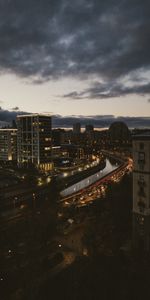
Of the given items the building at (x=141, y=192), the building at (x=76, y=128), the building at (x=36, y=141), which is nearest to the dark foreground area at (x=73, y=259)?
the building at (x=141, y=192)

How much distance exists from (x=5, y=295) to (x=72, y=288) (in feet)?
6.84

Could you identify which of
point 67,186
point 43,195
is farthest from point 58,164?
point 43,195

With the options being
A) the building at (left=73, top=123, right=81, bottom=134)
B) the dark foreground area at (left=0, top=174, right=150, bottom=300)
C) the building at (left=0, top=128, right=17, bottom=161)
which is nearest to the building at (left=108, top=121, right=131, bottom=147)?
the building at (left=73, top=123, right=81, bottom=134)

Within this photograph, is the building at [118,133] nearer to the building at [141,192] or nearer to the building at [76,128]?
the building at [76,128]

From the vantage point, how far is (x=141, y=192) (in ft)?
33.6

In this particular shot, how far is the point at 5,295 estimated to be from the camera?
24.6ft

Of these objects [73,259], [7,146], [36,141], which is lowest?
[73,259]

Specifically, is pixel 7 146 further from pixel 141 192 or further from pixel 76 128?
pixel 76 128

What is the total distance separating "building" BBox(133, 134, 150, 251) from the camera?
9969 millimetres

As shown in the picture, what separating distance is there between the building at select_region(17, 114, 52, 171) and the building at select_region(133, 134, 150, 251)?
74.0 ft

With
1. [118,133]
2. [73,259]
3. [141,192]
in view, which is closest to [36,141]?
[141,192]

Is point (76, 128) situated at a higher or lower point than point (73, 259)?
higher

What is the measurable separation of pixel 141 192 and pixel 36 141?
23.3 meters

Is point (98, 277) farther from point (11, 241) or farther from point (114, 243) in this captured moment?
point (11, 241)
